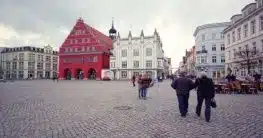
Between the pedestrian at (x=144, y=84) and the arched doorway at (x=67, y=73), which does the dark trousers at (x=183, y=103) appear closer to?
the pedestrian at (x=144, y=84)

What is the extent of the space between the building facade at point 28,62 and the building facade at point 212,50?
7510 centimetres

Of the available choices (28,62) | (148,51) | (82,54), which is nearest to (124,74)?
(148,51)

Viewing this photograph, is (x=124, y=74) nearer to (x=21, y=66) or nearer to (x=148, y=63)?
(x=148, y=63)

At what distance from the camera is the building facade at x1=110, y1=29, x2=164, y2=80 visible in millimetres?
61656

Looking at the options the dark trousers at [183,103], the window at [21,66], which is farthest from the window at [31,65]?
the dark trousers at [183,103]

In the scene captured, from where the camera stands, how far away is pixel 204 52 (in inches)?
2229

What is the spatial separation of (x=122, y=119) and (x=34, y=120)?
3.10 meters

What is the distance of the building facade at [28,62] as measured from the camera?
94312mm

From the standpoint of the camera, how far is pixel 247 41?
3150cm

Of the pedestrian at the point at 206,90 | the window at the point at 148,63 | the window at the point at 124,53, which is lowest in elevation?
the pedestrian at the point at 206,90

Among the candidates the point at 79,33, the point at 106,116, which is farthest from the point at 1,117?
the point at 79,33

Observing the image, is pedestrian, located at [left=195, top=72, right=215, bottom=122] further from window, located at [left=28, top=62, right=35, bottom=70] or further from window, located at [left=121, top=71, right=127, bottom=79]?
window, located at [left=28, top=62, right=35, bottom=70]

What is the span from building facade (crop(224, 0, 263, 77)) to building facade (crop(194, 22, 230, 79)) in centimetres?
1459

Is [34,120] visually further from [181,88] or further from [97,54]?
[97,54]
